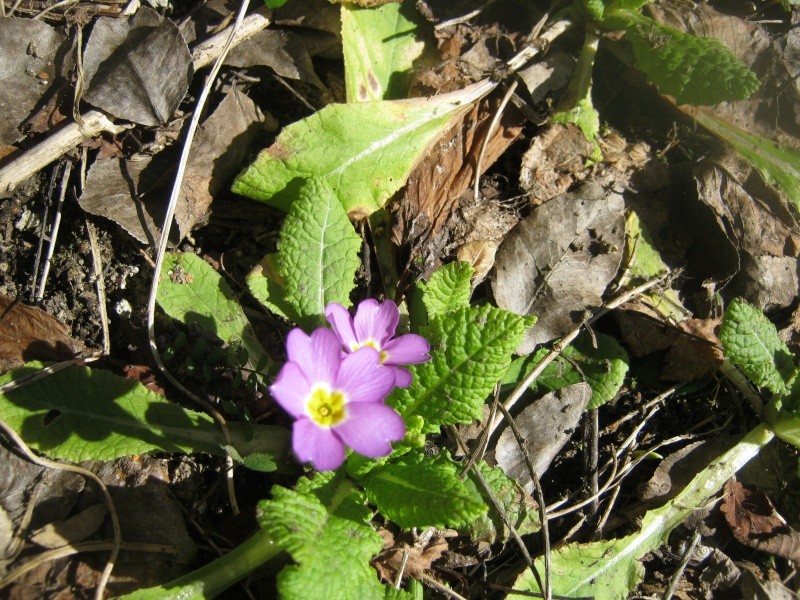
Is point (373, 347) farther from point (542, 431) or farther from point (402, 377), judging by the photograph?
point (542, 431)

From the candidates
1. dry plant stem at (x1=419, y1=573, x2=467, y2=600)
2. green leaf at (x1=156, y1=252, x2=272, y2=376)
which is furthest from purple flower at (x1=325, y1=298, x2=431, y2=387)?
dry plant stem at (x1=419, y1=573, x2=467, y2=600)

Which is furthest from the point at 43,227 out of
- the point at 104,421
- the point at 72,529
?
the point at 72,529

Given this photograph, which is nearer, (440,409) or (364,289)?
(440,409)

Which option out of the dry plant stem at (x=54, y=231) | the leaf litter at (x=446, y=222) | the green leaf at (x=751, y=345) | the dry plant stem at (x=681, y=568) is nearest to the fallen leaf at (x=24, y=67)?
the leaf litter at (x=446, y=222)

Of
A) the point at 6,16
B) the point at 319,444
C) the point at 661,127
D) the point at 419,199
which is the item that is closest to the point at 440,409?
the point at 319,444

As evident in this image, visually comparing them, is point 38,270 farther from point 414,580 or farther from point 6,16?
point 414,580

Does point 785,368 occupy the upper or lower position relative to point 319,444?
lower
